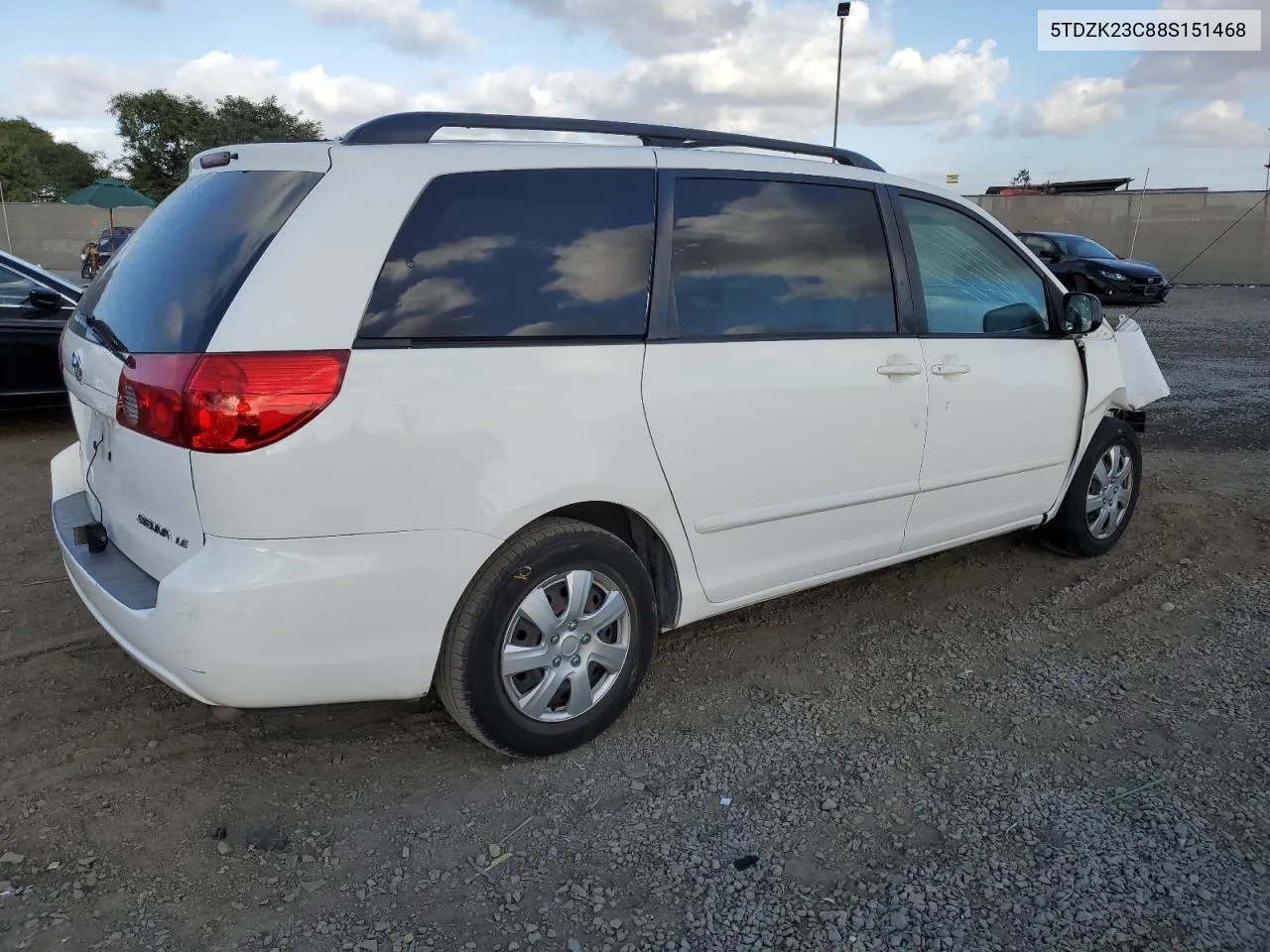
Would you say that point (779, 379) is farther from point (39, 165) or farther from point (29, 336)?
point (39, 165)

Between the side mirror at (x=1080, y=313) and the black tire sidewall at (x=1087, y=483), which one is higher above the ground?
the side mirror at (x=1080, y=313)

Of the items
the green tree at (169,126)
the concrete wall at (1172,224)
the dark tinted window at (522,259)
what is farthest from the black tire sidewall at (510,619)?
the green tree at (169,126)

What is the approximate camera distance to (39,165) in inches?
2258

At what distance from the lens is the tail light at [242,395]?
2.32 metres

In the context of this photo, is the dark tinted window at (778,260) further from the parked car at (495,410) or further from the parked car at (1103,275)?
the parked car at (1103,275)

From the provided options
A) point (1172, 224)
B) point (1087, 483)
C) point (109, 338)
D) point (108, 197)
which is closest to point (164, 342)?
point (109, 338)

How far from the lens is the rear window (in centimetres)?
246

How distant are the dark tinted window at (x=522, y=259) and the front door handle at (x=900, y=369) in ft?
3.37

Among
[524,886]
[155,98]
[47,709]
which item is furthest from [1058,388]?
[155,98]

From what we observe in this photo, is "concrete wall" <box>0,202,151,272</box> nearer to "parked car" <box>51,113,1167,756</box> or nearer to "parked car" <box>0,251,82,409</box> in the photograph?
"parked car" <box>0,251,82,409</box>

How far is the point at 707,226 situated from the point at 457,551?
1.35 metres

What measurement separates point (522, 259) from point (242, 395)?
2.83 ft

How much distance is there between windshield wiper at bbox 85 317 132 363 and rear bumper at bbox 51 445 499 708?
23.9 inches

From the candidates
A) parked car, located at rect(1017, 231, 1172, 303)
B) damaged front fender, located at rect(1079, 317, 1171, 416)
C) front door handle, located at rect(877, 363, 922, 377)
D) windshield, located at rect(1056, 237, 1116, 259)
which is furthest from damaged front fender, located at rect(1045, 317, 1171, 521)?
windshield, located at rect(1056, 237, 1116, 259)
